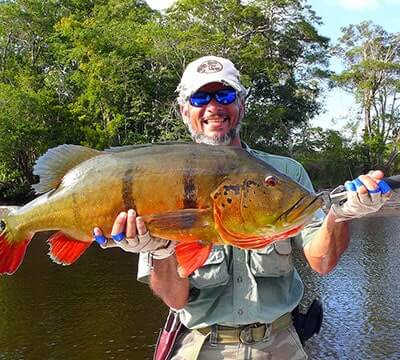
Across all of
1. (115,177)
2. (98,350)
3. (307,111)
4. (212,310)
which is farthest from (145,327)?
(307,111)

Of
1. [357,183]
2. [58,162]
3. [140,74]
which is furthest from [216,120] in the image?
[140,74]

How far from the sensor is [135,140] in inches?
1268

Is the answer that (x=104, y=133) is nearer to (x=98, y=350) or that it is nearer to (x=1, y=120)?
(x=1, y=120)

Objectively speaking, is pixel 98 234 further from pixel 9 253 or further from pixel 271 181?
pixel 271 181

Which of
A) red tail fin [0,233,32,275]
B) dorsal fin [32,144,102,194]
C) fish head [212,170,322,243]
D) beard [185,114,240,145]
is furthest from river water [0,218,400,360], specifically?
fish head [212,170,322,243]

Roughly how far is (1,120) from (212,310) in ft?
95.3

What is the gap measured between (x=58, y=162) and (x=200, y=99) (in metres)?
0.75

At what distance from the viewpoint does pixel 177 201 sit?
2.14 m

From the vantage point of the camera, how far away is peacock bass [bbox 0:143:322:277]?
2.12 m

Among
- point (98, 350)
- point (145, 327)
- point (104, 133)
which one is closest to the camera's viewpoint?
→ point (98, 350)

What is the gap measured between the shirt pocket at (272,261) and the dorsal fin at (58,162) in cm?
87

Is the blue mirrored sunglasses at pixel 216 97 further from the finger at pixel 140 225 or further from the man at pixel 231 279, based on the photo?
the finger at pixel 140 225

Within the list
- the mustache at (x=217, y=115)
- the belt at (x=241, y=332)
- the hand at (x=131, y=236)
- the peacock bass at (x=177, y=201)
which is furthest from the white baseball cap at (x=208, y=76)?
the belt at (x=241, y=332)

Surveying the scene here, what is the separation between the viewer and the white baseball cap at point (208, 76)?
2.79 metres
